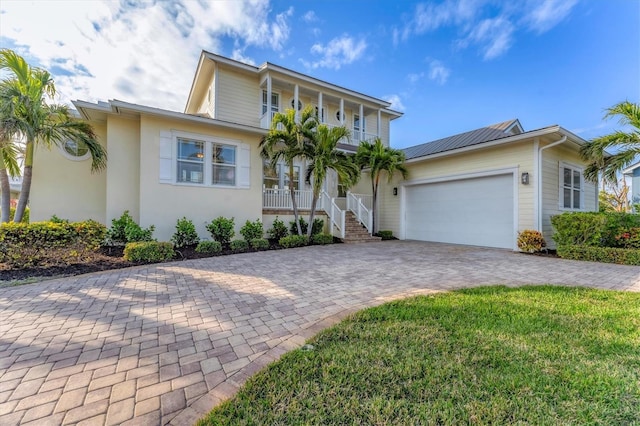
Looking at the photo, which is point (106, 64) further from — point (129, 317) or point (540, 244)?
point (540, 244)

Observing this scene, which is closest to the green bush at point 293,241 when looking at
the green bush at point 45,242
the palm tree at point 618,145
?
the green bush at point 45,242

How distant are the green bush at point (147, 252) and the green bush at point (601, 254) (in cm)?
1053

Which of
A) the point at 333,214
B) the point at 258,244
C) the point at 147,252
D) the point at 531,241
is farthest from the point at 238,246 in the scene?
the point at 531,241

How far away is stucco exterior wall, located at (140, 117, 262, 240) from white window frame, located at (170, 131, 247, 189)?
106mm

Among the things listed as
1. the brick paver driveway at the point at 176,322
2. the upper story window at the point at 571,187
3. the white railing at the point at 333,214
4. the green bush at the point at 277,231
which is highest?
the upper story window at the point at 571,187

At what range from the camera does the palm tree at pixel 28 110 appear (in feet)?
20.2

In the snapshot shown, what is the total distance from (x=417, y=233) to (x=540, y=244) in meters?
4.53

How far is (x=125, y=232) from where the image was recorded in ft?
25.3

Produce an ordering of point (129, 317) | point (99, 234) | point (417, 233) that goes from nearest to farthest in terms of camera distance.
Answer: point (129, 317)
point (99, 234)
point (417, 233)

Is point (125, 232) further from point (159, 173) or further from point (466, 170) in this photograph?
point (466, 170)

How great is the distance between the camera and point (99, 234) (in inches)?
A: 249

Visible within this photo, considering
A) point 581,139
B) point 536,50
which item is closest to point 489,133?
point 536,50

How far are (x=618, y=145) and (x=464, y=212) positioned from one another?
4370 millimetres

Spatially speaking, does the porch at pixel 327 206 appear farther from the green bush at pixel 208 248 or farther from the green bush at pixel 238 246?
the green bush at pixel 208 248
